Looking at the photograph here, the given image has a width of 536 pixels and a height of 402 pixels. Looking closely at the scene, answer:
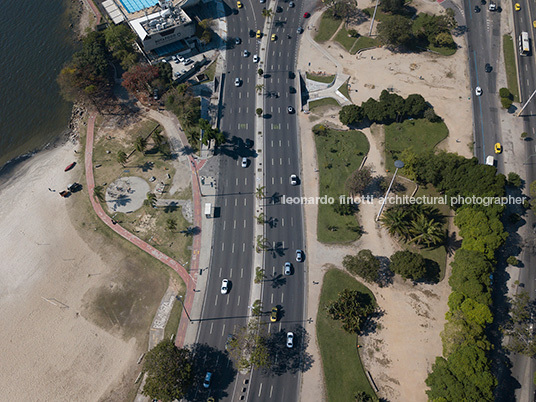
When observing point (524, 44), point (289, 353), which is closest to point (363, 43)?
point (524, 44)

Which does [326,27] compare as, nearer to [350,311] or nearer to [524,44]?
[524,44]

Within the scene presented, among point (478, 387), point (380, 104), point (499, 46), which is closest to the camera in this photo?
point (478, 387)

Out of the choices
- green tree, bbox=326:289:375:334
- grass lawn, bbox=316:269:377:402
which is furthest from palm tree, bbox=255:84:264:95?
green tree, bbox=326:289:375:334

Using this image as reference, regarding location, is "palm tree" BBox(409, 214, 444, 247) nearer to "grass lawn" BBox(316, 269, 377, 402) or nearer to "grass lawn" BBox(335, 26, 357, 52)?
"grass lawn" BBox(316, 269, 377, 402)

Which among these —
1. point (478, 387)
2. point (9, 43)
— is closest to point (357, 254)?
point (478, 387)

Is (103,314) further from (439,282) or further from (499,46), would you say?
(499,46)

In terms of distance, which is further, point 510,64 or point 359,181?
point 510,64

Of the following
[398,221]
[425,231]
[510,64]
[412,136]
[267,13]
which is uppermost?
[267,13]

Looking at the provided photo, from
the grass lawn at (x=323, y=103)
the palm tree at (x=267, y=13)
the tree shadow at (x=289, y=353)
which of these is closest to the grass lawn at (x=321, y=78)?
the grass lawn at (x=323, y=103)

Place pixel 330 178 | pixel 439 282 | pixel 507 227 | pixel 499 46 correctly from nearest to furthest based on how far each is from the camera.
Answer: pixel 439 282, pixel 507 227, pixel 330 178, pixel 499 46
